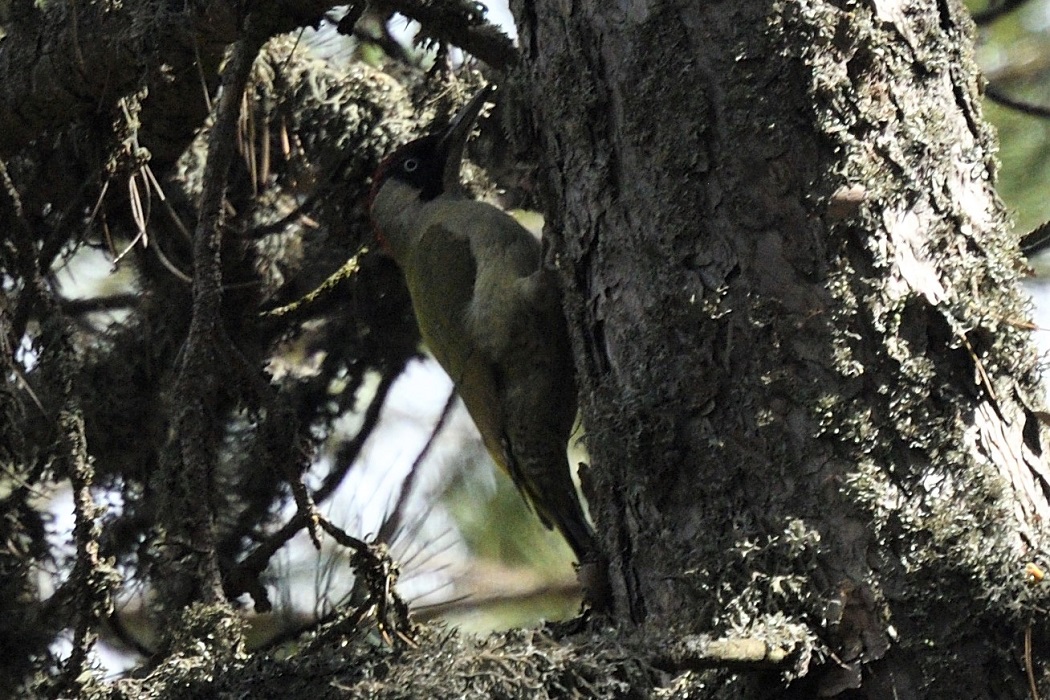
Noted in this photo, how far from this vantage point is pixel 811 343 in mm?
2029

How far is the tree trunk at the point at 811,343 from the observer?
1884 millimetres

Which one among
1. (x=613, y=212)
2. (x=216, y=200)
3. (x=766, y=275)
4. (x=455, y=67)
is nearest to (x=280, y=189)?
(x=455, y=67)

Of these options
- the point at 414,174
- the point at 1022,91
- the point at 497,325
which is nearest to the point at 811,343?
the point at 497,325

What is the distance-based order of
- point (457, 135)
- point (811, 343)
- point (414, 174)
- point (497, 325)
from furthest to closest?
point (414, 174), point (457, 135), point (497, 325), point (811, 343)

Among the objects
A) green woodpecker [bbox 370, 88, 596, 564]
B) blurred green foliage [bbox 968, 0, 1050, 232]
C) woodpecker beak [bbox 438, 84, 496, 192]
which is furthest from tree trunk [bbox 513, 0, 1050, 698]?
blurred green foliage [bbox 968, 0, 1050, 232]

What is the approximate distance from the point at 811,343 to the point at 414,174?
238 centimetres

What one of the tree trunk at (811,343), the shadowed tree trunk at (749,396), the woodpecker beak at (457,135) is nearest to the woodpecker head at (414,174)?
the woodpecker beak at (457,135)

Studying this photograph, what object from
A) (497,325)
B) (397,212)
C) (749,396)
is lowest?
(749,396)

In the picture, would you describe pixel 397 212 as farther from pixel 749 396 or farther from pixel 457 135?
pixel 749 396

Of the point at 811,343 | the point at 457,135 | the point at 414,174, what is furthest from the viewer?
the point at 414,174

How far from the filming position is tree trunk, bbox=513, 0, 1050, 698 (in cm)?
188

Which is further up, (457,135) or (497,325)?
(457,135)

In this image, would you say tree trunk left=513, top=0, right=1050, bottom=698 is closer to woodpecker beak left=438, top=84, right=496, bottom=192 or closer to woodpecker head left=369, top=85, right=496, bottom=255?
woodpecker beak left=438, top=84, right=496, bottom=192

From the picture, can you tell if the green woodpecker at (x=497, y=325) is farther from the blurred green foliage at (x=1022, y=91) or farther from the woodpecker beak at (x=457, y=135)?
the blurred green foliage at (x=1022, y=91)
